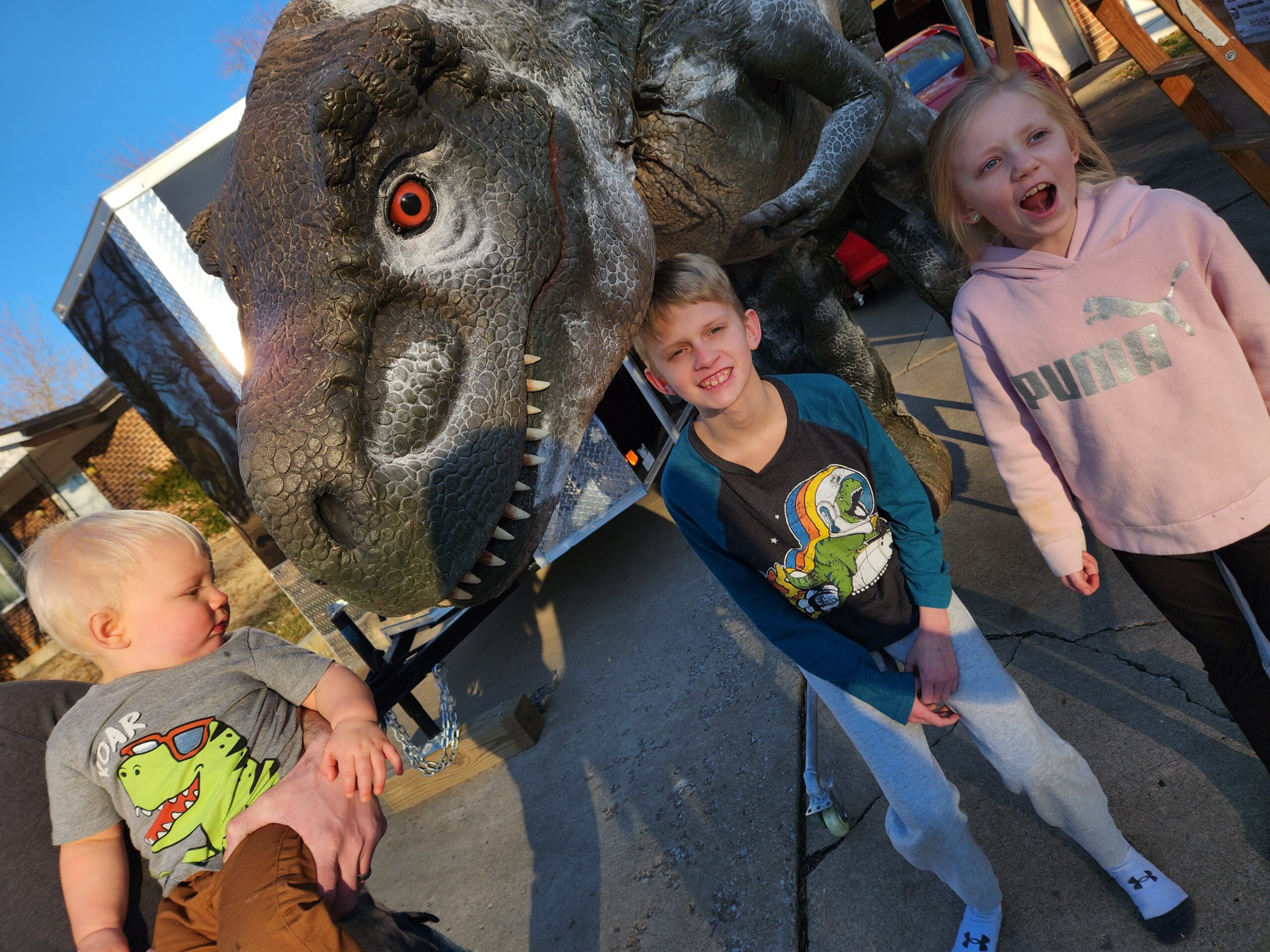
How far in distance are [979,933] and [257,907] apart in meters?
1.58

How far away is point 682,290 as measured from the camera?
1.66 metres

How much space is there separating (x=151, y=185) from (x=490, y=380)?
12.7 feet

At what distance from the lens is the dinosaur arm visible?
6.44ft

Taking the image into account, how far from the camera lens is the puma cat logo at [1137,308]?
1.45 metres

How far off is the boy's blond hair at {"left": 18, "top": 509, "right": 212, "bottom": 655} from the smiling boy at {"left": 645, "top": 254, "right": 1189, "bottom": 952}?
1.09 m

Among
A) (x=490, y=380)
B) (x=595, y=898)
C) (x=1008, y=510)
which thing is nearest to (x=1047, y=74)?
(x=1008, y=510)

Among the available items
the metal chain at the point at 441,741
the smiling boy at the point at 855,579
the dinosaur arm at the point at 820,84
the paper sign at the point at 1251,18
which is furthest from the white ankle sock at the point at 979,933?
the paper sign at the point at 1251,18

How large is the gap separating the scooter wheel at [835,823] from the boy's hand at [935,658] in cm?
88

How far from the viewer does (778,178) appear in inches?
92.1

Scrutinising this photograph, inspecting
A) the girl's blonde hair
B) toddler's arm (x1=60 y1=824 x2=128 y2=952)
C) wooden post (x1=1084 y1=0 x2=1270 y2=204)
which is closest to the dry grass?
wooden post (x1=1084 y1=0 x2=1270 y2=204)

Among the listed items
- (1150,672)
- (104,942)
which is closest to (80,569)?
(104,942)

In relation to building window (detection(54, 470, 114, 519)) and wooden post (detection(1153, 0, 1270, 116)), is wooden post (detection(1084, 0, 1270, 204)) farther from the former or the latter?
building window (detection(54, 470, 114, 519))

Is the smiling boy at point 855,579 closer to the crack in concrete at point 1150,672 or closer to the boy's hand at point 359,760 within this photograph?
the crack in concrete at point 1150,672

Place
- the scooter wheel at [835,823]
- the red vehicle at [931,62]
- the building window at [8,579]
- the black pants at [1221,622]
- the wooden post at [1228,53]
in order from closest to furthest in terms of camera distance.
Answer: the black pants at [1221,622], the scooter wheel at [835,823], the wooden post at [1228,53], the red vehicle at [931,62], the building window at [8,579]
